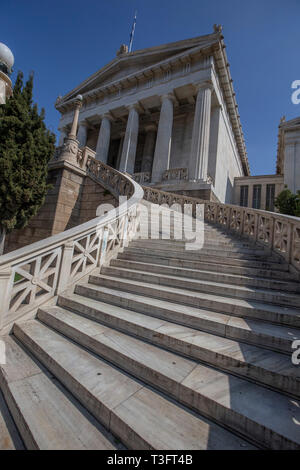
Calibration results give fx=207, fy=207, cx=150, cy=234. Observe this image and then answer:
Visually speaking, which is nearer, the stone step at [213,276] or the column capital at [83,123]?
the stone step at [213,276]

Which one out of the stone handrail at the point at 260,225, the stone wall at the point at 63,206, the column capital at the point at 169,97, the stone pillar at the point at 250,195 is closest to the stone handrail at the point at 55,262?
the stone wall at the point at 63,206

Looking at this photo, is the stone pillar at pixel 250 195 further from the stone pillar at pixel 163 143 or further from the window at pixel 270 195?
the stone pillar at pixel 163 143

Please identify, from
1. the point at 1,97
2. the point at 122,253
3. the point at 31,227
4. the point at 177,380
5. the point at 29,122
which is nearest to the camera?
the point at 177,380

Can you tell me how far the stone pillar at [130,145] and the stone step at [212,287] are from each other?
50.0 feet

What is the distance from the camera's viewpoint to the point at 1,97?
44.7 feet

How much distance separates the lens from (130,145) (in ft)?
61.8

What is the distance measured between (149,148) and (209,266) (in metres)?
21.0

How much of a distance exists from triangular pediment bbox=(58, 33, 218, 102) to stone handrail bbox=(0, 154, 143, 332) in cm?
1831

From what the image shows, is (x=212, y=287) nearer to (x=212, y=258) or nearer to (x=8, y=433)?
(x=212, y=258)

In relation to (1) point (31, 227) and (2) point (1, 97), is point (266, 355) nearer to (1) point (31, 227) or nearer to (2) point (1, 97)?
(1) point (31, 227)

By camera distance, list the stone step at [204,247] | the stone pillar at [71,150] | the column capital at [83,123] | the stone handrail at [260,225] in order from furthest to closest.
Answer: the column capital at [83,123], the stone pillar at [71,150], the stone step at [204,247], the stone handrail at [260,225]

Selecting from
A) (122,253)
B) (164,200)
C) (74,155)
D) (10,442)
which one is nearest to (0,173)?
(74,155)

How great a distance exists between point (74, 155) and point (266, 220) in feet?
30.0

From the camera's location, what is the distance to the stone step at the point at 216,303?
281cm
